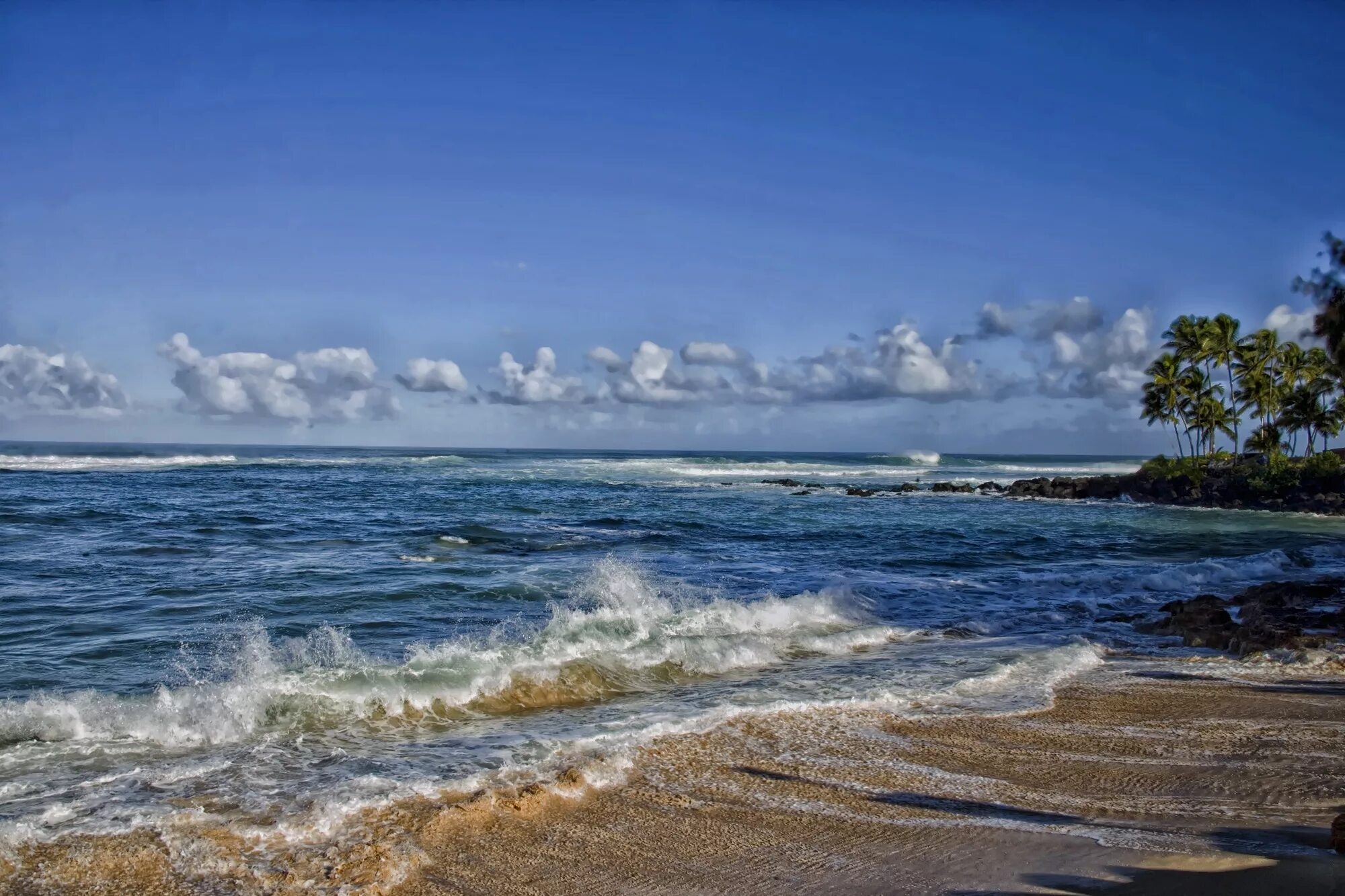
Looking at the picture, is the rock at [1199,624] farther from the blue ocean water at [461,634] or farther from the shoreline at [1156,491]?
the shoreline at [1156,491]

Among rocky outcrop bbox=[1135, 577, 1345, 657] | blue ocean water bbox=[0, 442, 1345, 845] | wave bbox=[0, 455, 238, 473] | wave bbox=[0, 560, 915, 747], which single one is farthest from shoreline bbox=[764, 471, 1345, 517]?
wave bbox=[0, 455, 238, 473]

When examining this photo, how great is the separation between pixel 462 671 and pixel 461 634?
236cm

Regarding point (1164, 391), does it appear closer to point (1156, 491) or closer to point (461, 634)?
point (1156, 491)

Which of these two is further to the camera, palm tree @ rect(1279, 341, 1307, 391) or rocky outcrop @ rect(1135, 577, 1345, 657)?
palm tree @ rect(1279, 341, 1307, 391)

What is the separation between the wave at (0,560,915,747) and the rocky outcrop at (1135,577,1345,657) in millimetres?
4177

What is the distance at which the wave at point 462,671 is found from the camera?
7.61 m

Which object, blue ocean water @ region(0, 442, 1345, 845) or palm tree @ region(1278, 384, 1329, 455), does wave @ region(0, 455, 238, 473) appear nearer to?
blue ocean water @ region(0, 442, 1345, 845)

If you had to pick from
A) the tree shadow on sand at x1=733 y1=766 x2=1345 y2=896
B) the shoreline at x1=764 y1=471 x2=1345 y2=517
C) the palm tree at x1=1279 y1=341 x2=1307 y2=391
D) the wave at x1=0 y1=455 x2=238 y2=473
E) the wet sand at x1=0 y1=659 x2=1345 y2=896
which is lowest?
the wave at x1=0 y1=455 x2=238 y2=473

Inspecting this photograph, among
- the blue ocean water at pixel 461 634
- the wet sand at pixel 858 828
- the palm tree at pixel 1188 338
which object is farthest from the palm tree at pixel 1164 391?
the wet sand at pixel 858 828

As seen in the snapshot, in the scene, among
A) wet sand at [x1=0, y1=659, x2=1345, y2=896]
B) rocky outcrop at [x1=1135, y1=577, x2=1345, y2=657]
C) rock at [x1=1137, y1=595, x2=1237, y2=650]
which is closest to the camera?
wet sand at [x1=0, y1=659, x2=1345, y2=896]

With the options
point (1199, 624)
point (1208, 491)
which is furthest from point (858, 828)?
point (1208, 491)

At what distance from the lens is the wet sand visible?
4.74 m

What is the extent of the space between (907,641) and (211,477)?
45.0m

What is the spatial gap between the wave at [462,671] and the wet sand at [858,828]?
96.5 inches
